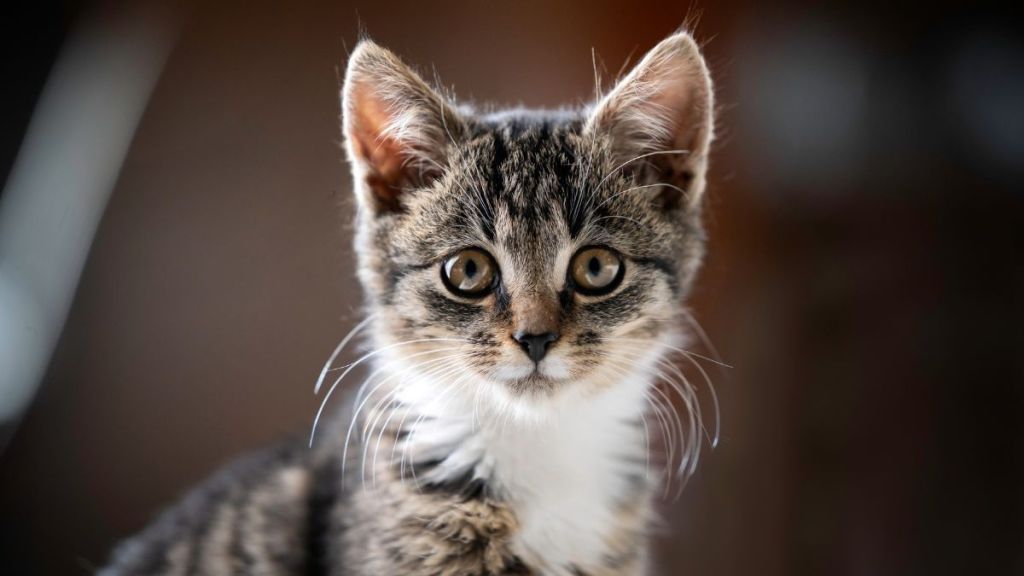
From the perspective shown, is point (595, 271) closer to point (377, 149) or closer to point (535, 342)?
point (535, 342)

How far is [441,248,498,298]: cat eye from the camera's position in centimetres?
94

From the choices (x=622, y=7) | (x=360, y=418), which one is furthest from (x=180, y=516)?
(x=622, y=7)

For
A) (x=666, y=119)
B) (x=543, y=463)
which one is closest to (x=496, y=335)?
(x=543, y=463)

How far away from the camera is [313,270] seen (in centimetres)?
125

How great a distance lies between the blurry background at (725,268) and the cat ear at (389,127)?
0.09m

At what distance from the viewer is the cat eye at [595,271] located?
94cm

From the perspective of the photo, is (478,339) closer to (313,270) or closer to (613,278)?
(613,278)

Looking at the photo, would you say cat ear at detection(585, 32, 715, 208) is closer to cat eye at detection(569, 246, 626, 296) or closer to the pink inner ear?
cat eye at detection(569, 246, 626, 296)

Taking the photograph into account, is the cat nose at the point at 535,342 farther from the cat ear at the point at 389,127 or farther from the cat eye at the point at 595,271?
the cat ear at the point at 389,127

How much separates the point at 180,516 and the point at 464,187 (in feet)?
1.81

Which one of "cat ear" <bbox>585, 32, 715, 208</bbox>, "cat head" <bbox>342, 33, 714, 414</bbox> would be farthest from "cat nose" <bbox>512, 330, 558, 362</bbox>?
"cat ear" <bbox>585, 32, 715, 208</bbox>

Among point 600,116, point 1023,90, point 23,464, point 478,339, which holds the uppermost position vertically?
point 1023,90

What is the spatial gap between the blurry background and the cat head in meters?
0.09

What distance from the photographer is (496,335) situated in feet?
2.97
